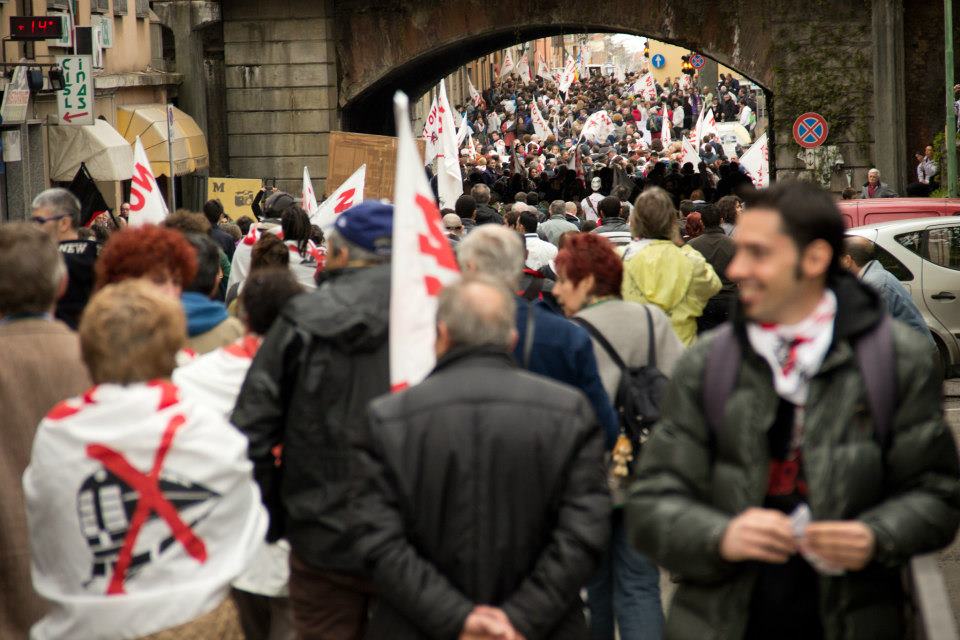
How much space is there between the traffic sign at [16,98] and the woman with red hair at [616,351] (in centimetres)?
1743

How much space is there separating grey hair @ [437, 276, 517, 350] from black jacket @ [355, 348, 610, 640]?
0.03 meters

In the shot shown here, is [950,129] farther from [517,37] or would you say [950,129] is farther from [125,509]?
[125,509]

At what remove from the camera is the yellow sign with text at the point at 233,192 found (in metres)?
24.6

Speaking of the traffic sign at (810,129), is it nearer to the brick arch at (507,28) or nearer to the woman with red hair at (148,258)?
the brick arch at (507,28)

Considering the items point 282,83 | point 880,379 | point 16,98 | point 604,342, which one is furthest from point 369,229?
point 282,83

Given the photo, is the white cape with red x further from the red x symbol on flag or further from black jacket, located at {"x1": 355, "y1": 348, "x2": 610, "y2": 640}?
black jacket, located at {"x1": 355, "y1": 348, "x2": 610, "y2": 640}

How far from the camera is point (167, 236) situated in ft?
18.7

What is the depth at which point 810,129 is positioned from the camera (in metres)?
26.6

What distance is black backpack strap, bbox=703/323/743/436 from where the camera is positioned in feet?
12.4

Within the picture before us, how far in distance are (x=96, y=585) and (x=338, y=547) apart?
0.93 m

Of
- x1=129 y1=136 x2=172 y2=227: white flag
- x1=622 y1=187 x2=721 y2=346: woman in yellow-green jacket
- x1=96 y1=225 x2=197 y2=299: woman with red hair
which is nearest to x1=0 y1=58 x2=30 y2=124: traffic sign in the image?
x1=129 y1=136 x2=172 y2=227: white flag

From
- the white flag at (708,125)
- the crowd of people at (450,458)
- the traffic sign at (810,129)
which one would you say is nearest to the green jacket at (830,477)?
the crowd of people at (450,458)

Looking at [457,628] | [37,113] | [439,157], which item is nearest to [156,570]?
[457,628]

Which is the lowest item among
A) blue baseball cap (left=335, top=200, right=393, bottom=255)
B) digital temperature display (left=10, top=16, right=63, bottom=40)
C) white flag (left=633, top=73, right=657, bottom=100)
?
blue baseball cap (left=335, top=200, right=393, bottom=255)
